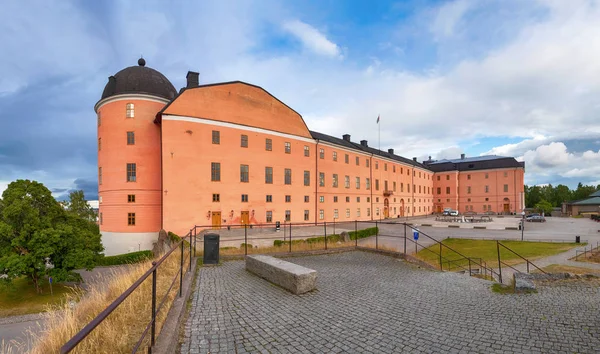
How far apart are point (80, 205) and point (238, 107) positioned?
5744cm

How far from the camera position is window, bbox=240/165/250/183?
2931 centimetres

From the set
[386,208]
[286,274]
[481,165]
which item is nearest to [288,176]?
[386,208]

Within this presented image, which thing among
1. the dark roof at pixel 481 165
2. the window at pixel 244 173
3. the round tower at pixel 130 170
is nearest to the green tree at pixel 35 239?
the round tower at pixel 130 170

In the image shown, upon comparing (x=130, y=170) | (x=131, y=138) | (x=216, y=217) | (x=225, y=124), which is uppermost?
(x=225, y=124)

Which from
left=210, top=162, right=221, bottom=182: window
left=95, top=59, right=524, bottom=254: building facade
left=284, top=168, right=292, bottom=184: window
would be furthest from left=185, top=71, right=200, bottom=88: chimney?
left=284, top=168, right=292, bottom=184: window

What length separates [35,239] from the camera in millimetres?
20938

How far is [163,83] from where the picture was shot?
3058 centimetres

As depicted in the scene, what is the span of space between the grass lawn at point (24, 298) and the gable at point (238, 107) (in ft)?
57.5

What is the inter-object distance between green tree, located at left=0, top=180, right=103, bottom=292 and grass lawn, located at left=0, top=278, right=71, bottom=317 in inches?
35.6

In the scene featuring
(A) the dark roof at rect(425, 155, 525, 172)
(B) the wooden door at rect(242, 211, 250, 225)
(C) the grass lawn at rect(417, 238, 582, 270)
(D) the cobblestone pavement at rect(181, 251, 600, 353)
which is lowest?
(C) the grass lawn at rect(417, 238, 582, 270)

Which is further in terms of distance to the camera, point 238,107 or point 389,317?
point 238,107

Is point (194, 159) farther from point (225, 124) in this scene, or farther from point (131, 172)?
point (131, 172)

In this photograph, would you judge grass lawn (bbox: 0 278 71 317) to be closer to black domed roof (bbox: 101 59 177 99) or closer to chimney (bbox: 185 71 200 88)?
black domed roof (bbox: 101 59 177 99)

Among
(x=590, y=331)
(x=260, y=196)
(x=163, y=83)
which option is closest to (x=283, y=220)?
(x=260, y=196)
